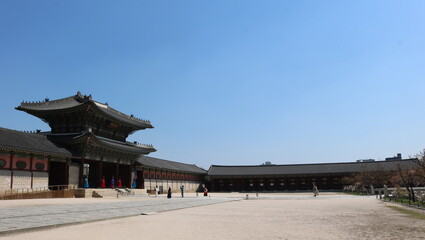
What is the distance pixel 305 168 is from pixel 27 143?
57694mm

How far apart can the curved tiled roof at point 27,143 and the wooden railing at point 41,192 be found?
361 centimetres

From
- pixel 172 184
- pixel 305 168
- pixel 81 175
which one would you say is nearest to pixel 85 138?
pixel 81 175

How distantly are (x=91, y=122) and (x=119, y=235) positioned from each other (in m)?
35.2

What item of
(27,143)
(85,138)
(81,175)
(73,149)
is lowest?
(81,175)

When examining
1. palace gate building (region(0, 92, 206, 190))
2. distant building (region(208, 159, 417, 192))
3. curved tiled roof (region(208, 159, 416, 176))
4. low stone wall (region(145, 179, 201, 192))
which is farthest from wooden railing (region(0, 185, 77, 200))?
curved tiled roof (region(208, 159, 416, 176))

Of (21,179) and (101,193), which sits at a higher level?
(21,179)

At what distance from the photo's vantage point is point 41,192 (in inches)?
1305

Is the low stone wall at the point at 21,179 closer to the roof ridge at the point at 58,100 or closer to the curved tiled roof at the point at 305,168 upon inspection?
the roof ridge at the point at 58,100

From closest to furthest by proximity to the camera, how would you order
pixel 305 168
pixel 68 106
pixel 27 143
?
pixel 27 143
pixel 68 106
pixel 305 168

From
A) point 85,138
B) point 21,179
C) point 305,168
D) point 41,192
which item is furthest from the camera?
point 305,168

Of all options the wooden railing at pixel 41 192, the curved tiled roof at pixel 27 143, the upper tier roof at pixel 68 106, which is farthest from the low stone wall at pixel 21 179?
the upper tier roof at pixel 68 106

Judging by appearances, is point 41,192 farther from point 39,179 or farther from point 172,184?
point 172,184

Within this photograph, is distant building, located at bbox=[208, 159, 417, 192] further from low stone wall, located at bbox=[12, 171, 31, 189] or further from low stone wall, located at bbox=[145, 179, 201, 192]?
low stone wall, located at bbox=[12, 171, 31, 189]

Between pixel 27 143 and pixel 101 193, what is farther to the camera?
pixel 101 193
